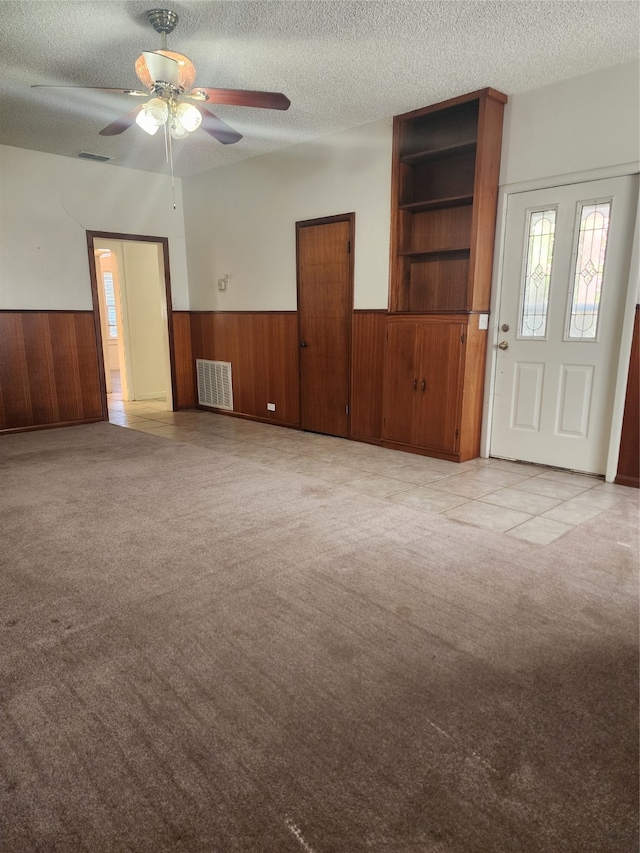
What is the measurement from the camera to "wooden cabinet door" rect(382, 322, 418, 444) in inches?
176

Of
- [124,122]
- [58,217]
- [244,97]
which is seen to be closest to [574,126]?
[244,97]

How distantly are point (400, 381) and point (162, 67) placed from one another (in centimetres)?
282

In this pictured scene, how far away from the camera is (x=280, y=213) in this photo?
5449mm

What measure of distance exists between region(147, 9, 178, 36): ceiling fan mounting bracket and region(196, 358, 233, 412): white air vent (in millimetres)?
3734

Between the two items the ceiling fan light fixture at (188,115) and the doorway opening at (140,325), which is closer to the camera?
the ceiling fan light fixture at (188,115)

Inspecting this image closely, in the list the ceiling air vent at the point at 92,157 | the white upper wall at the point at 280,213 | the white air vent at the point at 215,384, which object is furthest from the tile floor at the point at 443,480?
the ceiling air vent at the point at 92,157

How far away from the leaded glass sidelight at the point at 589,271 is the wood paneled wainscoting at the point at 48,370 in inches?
192

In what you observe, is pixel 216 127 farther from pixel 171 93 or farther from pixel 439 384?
pixel 439 384

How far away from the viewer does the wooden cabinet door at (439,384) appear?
4188 millimetres

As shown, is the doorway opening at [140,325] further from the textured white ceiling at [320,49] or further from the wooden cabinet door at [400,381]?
the wooden cabinet door at [400,381]

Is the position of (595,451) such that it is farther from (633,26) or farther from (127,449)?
(127,449)

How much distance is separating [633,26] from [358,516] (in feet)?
10.2

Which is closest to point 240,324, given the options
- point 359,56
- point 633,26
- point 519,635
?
point 359,56

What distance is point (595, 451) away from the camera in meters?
3.81
